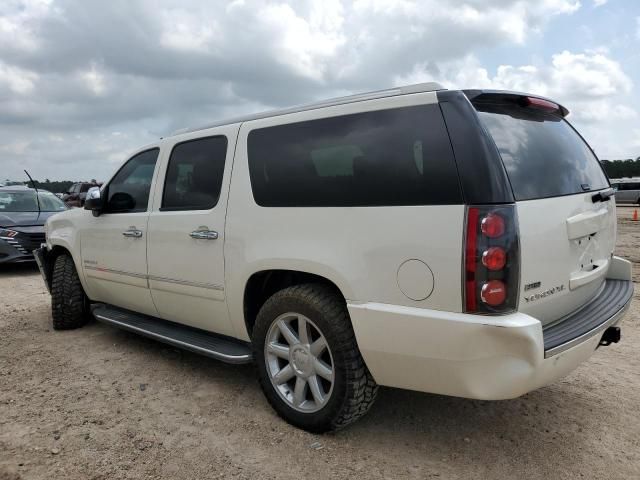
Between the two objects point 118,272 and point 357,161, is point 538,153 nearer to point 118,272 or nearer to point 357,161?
point 357,161

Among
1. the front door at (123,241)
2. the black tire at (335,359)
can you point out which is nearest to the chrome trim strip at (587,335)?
the black tire at (335,359)

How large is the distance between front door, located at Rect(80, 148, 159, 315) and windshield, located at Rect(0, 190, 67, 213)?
6440 millimetres

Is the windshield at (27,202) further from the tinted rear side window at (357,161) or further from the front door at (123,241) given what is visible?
the tinted rear side window at (357,161)

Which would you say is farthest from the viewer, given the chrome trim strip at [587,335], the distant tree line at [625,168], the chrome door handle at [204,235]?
the distant tree line at [625,168]

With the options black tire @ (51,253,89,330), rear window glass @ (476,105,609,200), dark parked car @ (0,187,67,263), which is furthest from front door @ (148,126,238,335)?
dark parked car @ (0,187,67,263)

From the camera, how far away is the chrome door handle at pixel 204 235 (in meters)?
3.38

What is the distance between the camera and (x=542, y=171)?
8.54ft

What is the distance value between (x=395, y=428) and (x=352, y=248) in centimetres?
122

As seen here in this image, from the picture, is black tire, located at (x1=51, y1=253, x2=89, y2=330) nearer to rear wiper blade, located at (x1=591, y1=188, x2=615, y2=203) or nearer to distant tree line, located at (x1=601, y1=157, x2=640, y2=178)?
rear wiper blade, located at (x1=591, y1=188, x2=615, y2=203)

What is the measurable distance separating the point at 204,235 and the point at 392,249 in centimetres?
151

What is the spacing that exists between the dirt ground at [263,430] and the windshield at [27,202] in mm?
6974

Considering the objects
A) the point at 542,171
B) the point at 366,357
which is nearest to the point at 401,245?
the point at 366,357

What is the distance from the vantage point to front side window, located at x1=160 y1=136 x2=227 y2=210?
352cm

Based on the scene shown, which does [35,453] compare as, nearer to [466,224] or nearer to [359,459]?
[359,459]
